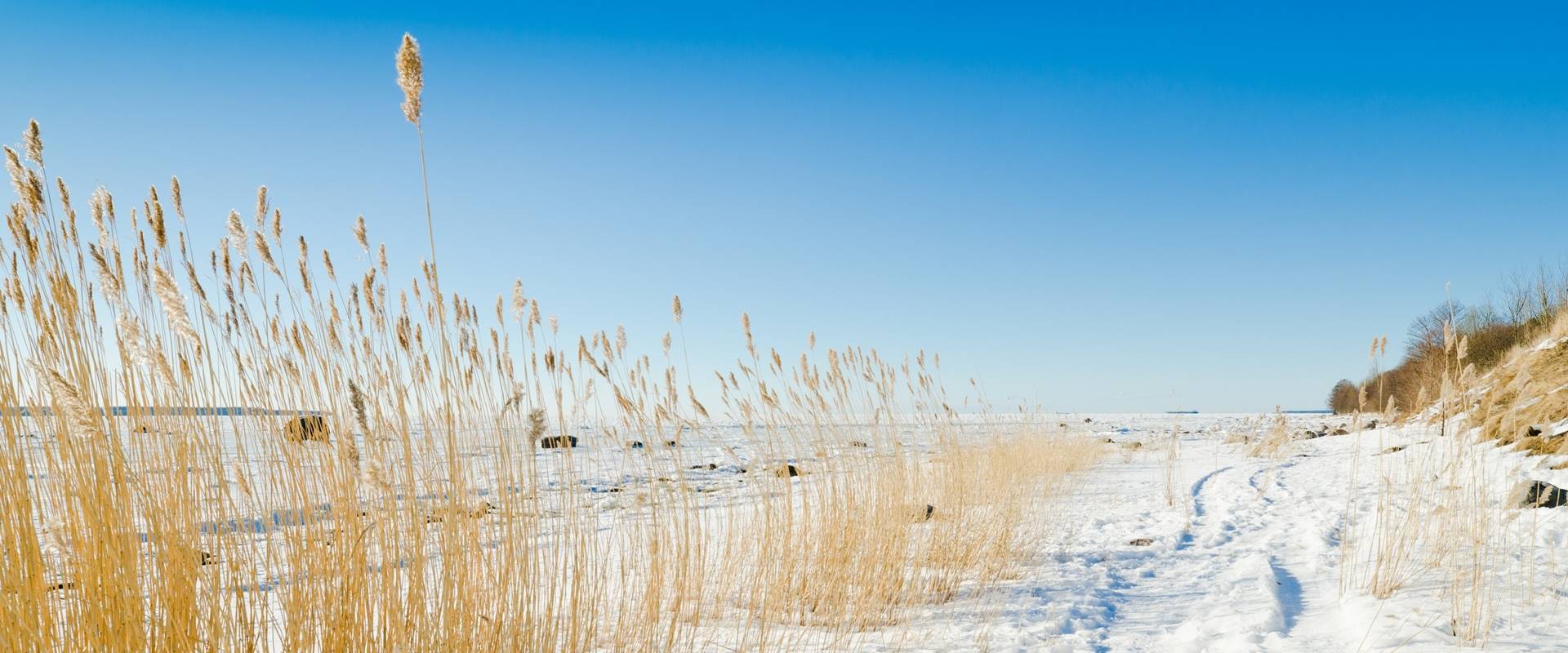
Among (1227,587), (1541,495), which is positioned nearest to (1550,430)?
(1541,495)

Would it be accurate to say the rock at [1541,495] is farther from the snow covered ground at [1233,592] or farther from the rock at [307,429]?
the rock at [307,429]

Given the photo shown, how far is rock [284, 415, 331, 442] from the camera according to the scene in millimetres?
1938

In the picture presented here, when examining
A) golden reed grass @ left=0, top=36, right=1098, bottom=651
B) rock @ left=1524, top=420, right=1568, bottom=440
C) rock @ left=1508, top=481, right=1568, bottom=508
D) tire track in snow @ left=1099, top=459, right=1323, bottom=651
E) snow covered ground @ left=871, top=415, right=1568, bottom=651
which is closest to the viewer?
golden reed grass @ left=0, top=36, right=1098, bottom=651

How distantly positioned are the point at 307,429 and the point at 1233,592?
3.81 metres

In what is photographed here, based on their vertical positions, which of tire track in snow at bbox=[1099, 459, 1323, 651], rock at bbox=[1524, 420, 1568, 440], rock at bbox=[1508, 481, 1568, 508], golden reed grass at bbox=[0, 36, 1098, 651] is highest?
golden reed grass at bbox=[0, 36, 1098, 651]

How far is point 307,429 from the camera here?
6.55ft

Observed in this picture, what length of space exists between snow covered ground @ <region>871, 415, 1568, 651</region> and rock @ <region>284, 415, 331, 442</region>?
190 centimetres

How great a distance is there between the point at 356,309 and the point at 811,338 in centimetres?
248

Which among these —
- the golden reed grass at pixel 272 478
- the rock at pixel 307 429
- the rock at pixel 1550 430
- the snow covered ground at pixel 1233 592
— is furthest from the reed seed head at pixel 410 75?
the rock at pixel 1550 430

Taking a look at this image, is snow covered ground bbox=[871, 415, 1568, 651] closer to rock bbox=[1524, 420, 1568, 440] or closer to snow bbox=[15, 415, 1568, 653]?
snow bbox=[15, 415, 1568, 653]

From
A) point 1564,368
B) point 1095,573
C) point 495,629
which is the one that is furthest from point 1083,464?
point 495,629

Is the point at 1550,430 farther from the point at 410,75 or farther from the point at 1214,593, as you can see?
the point at 410,75

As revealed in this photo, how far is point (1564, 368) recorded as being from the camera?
7359mm

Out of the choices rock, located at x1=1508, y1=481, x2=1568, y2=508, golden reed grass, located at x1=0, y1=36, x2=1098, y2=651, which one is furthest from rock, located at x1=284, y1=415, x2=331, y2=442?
rock, located at x1=1508, y1=481, x2=1568, y2=508
